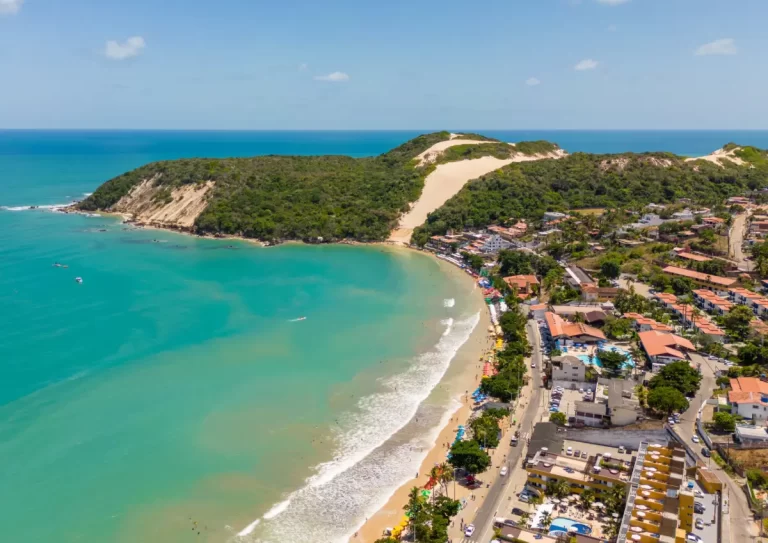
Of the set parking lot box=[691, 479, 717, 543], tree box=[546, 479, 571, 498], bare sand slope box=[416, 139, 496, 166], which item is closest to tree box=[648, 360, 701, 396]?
parking lot box=[691, 479, 717, 543]

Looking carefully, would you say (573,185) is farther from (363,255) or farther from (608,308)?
(608,308)

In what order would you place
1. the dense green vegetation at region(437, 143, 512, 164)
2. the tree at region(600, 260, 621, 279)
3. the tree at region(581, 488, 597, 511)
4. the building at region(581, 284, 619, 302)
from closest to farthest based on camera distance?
1. the tree at region(581, 488, 597, 511)
2. the building at region(581, 284, 619, 302)
3. the tree at region(600, 260, 621, 279)
4. the dense green vegetation at region(437, 143, 512, 164)

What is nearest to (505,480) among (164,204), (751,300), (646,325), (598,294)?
(646,325)

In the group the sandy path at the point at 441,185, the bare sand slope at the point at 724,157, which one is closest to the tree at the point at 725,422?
the sandy path at the point at 441,185

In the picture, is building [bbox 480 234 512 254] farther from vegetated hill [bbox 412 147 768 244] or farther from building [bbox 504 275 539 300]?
building [bbox 504 275 539 300]

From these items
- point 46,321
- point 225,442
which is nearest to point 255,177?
point 46,321

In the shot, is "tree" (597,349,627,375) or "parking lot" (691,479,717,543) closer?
"parking lot" (691,479,717,543)
